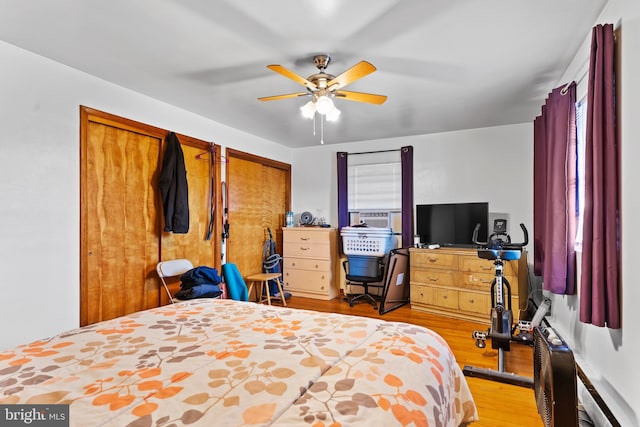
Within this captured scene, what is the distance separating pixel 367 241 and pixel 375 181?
3.48ft

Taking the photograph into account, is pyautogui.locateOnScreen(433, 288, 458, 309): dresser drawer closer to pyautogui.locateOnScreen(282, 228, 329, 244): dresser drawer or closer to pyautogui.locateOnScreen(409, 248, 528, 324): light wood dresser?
pyautogui.locateOnScreen(409, 248, 528, 324): light wood dresser

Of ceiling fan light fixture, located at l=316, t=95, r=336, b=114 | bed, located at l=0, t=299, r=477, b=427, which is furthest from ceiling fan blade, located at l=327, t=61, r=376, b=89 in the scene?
bed, located at l=0, t=299, r=477, b=427

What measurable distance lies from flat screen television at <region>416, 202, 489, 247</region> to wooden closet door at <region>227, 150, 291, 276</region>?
2.29 metres

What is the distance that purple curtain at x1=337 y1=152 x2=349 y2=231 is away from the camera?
5406 mm

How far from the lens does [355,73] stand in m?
2.33

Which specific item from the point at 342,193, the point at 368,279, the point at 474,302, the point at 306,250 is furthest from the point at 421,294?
the point at 342,193

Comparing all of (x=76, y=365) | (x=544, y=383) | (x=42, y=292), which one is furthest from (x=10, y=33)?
(x=544, y=383)

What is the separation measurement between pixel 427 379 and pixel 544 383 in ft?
1.58

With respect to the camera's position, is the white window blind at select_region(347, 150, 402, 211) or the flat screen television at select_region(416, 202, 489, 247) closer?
the flat screen television at select_region(416, 202, 489, 247)

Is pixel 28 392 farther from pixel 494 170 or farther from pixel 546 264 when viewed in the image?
pixel 494 170

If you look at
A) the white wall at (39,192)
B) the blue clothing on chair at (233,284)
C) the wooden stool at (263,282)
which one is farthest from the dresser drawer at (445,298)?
the white wall at (39,192)

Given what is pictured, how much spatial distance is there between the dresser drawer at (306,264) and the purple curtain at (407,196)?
48.2 inches

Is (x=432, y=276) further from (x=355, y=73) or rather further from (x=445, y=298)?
(x=355, y=73)

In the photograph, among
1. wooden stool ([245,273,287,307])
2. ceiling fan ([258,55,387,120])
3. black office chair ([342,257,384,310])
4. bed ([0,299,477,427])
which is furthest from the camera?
black office chair ([342,257,384,310])
